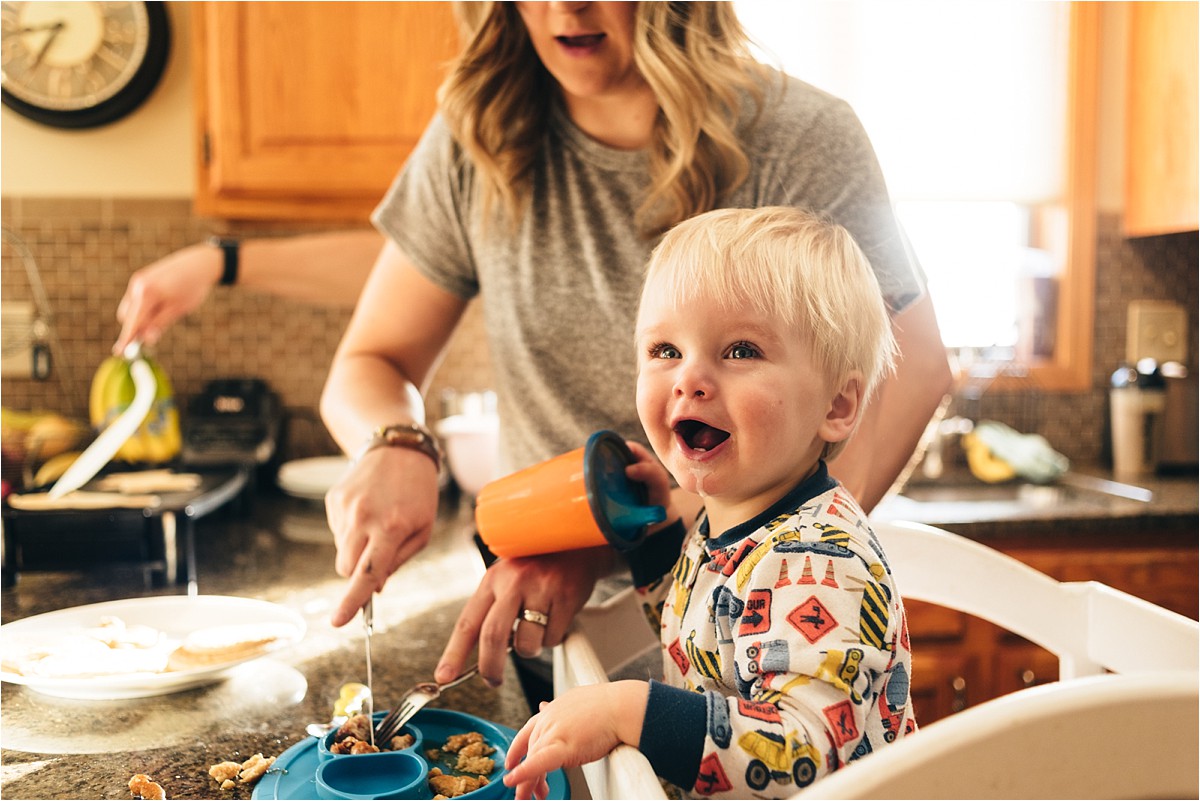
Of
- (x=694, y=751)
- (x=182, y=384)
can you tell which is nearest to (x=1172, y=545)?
(x=694, y=751)

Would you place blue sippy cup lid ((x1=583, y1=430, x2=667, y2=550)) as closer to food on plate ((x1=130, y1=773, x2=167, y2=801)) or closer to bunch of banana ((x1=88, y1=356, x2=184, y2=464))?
food on plate ((x1=130, y1=773, x2=167, y2=801))

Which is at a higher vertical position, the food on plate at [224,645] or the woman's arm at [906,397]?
the woman's arm at [906,397]

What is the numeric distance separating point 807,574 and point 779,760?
0.13 metres

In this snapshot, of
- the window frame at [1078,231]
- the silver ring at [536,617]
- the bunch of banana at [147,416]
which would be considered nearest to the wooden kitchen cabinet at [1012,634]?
the window frame at [1078,231]

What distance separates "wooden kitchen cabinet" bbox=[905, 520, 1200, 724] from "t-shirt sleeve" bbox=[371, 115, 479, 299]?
4.50ft

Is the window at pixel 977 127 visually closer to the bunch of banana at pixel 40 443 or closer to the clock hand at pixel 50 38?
the clock hand at pixel 50 38

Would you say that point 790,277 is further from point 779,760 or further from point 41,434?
point 41,434

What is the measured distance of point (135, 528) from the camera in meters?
1.50

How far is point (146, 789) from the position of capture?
2.47 ft

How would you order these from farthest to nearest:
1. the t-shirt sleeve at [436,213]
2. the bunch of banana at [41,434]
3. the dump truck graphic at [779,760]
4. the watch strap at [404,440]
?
1. the bunch of banana at [41,434]
2. the t-shirt sleeve at [436,213]
3. the watch strap at [404,440]
4. the dump truck graphic at [779,760]

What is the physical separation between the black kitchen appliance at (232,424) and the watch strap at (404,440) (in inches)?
49.8

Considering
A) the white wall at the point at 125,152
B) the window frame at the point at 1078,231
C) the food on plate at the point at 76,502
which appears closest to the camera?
the food on plate at the point at 76,502

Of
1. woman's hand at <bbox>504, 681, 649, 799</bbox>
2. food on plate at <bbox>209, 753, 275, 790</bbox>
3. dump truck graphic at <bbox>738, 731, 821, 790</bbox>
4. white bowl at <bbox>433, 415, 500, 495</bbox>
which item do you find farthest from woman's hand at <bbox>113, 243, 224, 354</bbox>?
dump truck graphic at <bbox>738, 731, 821, 790</bbox>

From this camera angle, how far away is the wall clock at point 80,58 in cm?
243
